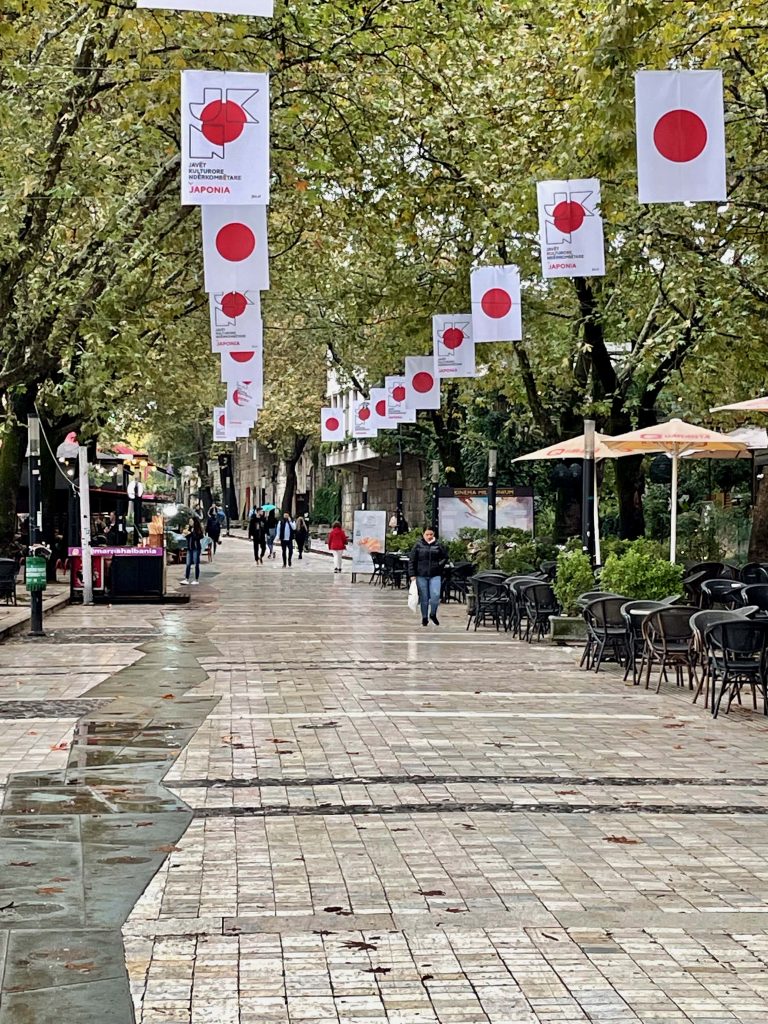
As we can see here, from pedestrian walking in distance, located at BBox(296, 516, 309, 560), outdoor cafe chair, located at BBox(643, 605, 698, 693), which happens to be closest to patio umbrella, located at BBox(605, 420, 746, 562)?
outdoor cafe chair, located at BBox(643, 605, 698, 693)

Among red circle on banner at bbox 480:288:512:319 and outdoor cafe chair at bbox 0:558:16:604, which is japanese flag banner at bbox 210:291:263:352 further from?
outdoor cafe chair at bbox 0:558:16:604

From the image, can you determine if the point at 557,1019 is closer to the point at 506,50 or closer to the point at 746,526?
the point at 506,50

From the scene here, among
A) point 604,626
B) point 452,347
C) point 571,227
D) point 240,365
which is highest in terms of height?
point 571,227

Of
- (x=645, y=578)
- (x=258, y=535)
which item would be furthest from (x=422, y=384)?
(x=258, y=535)

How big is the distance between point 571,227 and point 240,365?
26.1ft

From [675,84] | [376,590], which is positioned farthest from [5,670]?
[376,590]

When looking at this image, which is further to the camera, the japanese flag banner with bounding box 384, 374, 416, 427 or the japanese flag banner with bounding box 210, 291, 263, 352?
the japanese flag banner with bounding box 384, 374, 416, 427

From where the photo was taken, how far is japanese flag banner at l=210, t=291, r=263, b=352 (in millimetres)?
21094

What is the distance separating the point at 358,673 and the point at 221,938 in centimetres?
987

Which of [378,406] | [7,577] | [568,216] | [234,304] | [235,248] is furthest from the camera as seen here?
[378,406]

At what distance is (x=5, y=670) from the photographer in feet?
53.3

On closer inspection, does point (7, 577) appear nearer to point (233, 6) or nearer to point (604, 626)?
point (604, 626)

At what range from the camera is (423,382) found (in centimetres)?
2853

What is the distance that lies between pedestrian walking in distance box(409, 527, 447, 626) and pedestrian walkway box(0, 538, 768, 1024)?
766 cm
